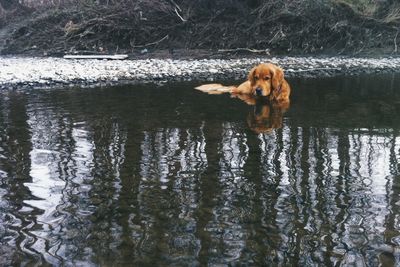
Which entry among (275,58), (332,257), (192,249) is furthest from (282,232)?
(275,58)

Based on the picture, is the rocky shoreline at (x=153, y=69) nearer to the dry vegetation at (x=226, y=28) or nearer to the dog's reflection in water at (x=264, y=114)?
the dry vegetation at (x=226, y=28)

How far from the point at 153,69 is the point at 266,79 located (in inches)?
251

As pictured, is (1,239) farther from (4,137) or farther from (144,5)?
(144,5)

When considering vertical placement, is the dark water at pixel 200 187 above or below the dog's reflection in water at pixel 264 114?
below

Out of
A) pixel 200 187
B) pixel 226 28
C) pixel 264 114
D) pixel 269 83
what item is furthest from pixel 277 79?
pixel 226 28

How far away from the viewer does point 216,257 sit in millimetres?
3221

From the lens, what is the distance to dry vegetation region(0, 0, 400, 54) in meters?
20.2

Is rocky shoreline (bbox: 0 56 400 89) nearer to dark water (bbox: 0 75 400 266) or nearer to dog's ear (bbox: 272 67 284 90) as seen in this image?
dog's ear (bbox: 272 67 284 90)

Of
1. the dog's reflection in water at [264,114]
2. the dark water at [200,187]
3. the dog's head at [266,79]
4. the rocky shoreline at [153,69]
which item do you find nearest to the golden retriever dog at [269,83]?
the dog's head at [266,79]

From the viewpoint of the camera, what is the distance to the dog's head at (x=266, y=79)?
9725 millimetres

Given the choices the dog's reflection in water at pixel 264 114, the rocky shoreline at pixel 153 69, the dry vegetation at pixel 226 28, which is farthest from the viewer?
the dry vegetation at pixel 226 28

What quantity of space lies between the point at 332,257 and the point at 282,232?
480 mm

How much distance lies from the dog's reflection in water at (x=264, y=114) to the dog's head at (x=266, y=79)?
9.4 inches

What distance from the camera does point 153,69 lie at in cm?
1538
